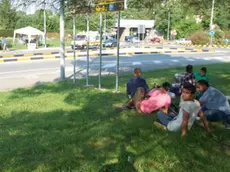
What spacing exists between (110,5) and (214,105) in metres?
4.54

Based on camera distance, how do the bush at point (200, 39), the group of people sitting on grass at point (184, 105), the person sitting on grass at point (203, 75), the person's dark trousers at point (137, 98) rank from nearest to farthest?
the group of people sitting on grass at point (184, 105) < the person's dark trousers at point (137, 98) < the person sitting on grass at point (203, 75) < the bush at point (200, 39)

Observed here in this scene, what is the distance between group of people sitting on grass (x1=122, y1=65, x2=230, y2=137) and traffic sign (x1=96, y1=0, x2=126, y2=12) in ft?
6.87

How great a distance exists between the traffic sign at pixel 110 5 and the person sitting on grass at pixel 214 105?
3.71 meters

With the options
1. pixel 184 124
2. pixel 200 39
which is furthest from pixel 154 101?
pixel 200 39

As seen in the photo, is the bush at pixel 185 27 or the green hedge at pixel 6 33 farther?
the bush at pixel 185 27

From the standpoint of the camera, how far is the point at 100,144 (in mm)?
4953

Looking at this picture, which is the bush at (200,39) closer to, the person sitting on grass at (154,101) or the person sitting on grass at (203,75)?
the person sitting on grass at (203,75)

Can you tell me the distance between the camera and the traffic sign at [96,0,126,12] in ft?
29.9

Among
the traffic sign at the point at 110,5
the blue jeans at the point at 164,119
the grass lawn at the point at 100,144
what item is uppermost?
the traffic sign at the point at 110,5

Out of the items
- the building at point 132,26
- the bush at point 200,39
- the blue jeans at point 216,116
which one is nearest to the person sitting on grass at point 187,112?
the blue jeans at point 216,116

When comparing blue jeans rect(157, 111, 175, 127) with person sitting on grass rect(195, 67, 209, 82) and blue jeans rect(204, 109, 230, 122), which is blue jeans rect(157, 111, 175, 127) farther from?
person sitting on grass rect(195, 67, 209, 82)

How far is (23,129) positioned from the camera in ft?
19.9

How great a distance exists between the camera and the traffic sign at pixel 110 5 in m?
9.10

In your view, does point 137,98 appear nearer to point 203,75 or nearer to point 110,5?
point 203,75
